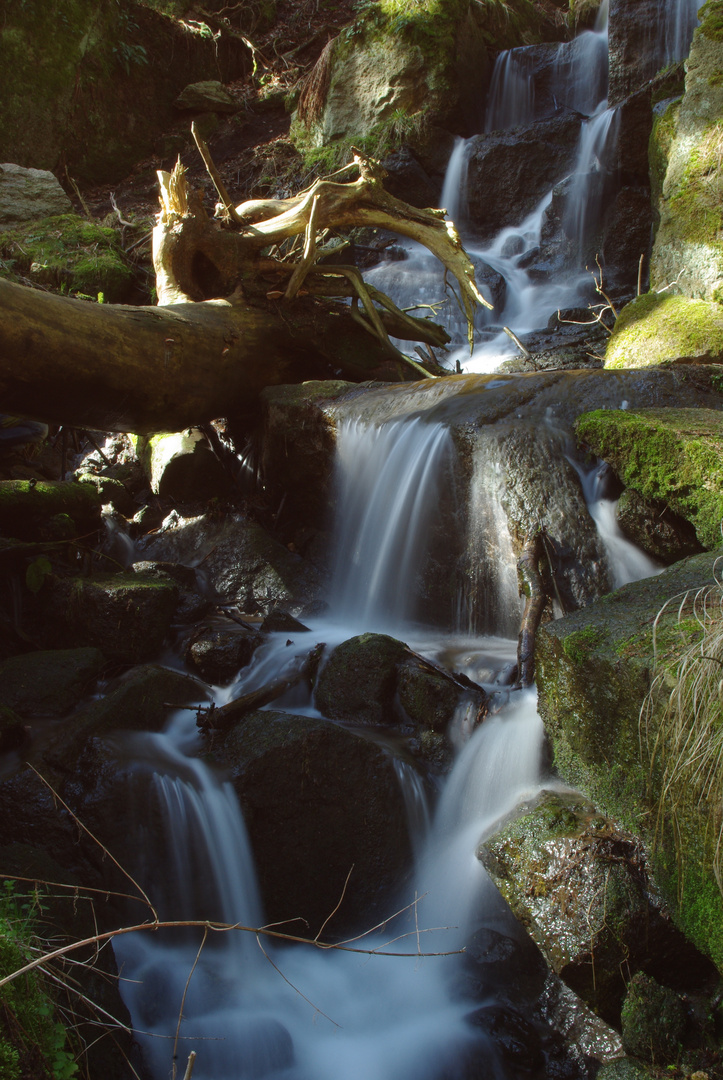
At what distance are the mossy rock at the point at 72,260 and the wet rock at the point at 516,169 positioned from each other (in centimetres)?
599

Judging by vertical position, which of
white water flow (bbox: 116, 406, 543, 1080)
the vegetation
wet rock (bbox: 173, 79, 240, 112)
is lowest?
white water flow (bbox: 116, 406, 543, 1080)

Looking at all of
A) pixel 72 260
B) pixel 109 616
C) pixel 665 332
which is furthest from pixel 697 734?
pixel 72 260

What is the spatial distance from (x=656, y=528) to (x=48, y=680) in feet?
12.3

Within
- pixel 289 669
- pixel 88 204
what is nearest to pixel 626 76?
pixel 88 204

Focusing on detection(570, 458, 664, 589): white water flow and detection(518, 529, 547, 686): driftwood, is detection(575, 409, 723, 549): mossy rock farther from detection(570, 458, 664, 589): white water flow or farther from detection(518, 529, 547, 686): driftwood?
detection(518, 529, 547, 686): driftwood

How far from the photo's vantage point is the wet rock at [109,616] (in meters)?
4.77

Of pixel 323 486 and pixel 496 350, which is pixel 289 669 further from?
pixel 496 350

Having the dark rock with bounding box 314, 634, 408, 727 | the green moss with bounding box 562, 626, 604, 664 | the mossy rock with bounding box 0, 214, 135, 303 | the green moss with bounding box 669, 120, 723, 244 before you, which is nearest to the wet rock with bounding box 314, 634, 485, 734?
the dark rock with bounding box 314, 634, 408, 727

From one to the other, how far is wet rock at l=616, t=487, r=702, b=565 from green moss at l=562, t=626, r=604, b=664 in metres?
1.73

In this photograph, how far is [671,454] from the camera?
14.1 feet

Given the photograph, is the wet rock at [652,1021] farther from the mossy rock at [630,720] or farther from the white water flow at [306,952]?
the white water flow at [306,952]

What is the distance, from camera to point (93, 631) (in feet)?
15.6

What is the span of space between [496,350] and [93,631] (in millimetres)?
6376

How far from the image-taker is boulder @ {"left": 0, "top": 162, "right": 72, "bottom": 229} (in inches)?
416
